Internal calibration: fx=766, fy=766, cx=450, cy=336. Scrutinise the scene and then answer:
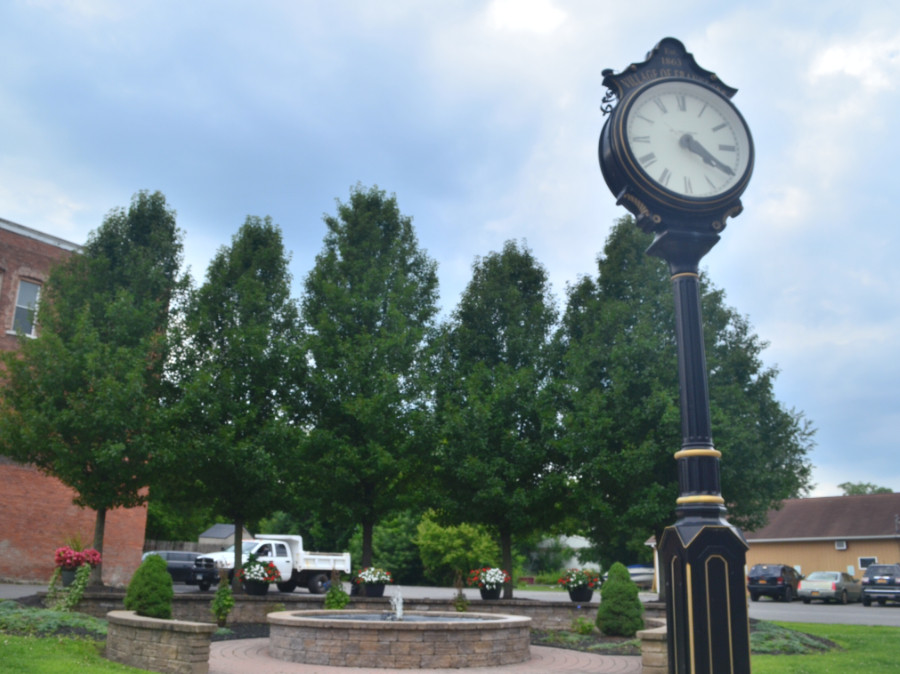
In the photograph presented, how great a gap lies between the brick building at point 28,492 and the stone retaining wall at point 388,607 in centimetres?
1044

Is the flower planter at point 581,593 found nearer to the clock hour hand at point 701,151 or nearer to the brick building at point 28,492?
the clock hour hand at point 701,151

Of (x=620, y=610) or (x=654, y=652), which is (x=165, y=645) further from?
(x=620, y=610)

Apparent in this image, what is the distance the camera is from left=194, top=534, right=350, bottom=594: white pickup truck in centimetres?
2638

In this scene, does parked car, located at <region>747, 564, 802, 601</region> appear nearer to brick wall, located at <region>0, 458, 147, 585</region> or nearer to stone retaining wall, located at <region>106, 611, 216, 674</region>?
brick wall, located at <region>0, 458, 147, 585</region>

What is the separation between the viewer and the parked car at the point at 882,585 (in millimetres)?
32500

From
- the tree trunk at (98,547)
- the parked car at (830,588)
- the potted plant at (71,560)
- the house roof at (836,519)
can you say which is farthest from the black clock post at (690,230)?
the house roof at (836,519)

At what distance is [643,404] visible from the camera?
795 inches

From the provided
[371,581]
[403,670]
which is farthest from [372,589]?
[403,670]

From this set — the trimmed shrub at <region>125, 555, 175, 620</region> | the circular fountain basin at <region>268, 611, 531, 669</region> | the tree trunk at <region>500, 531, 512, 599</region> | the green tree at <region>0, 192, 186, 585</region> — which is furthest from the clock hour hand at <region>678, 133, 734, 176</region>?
the tree trunk at <region>500, 531, 512, 599</region>

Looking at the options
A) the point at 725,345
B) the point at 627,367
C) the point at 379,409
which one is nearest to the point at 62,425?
the point at 379,409

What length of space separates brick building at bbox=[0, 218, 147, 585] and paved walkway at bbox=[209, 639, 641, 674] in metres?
14.8

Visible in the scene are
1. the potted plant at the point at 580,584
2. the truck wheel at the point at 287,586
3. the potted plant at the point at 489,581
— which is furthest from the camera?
the truck wheel at the point at 287,586

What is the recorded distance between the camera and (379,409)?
789 inches

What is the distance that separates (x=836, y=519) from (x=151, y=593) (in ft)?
135
